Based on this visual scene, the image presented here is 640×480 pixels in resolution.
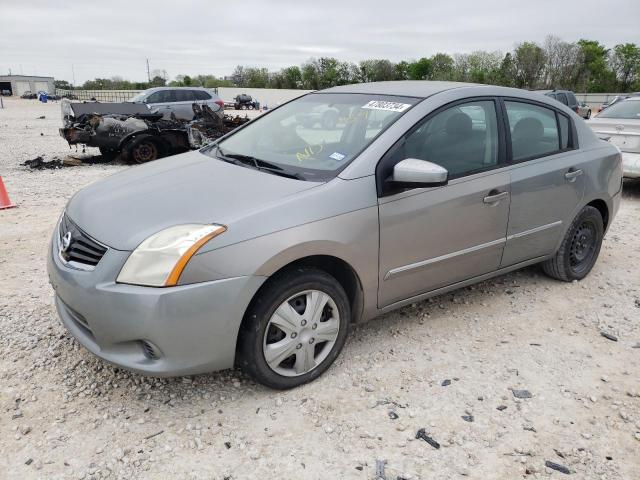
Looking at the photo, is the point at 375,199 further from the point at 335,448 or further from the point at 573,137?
the point at 573,137

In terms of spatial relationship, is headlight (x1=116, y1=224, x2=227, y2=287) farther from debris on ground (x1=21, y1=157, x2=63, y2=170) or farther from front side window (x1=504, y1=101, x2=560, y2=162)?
debris on ground (x1=21, y1=157, x2=63, y2=170)

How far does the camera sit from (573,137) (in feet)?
13.6

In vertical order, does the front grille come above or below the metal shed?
below

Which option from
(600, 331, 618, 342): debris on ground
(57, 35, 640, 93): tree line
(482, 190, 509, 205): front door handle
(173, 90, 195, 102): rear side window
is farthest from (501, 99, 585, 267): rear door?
(57, 35, 640, 93): tree line

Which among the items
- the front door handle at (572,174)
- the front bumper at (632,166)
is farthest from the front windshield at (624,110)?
the front door handle at (572,174)

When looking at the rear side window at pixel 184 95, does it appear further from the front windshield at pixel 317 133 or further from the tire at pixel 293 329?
the tire at pixel 293 329

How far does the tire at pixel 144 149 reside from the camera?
1071cm

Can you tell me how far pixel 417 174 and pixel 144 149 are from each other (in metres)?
9.33

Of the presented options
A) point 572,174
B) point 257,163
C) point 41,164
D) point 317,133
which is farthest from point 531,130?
point 41,164

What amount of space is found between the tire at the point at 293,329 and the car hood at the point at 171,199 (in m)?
0.44

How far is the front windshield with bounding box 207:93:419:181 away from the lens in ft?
10.2

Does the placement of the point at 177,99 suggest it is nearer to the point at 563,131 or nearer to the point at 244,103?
the point at 563,131

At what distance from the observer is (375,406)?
2768 millimetres

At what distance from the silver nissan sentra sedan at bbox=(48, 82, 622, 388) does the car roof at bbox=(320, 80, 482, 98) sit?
2 centimetres
